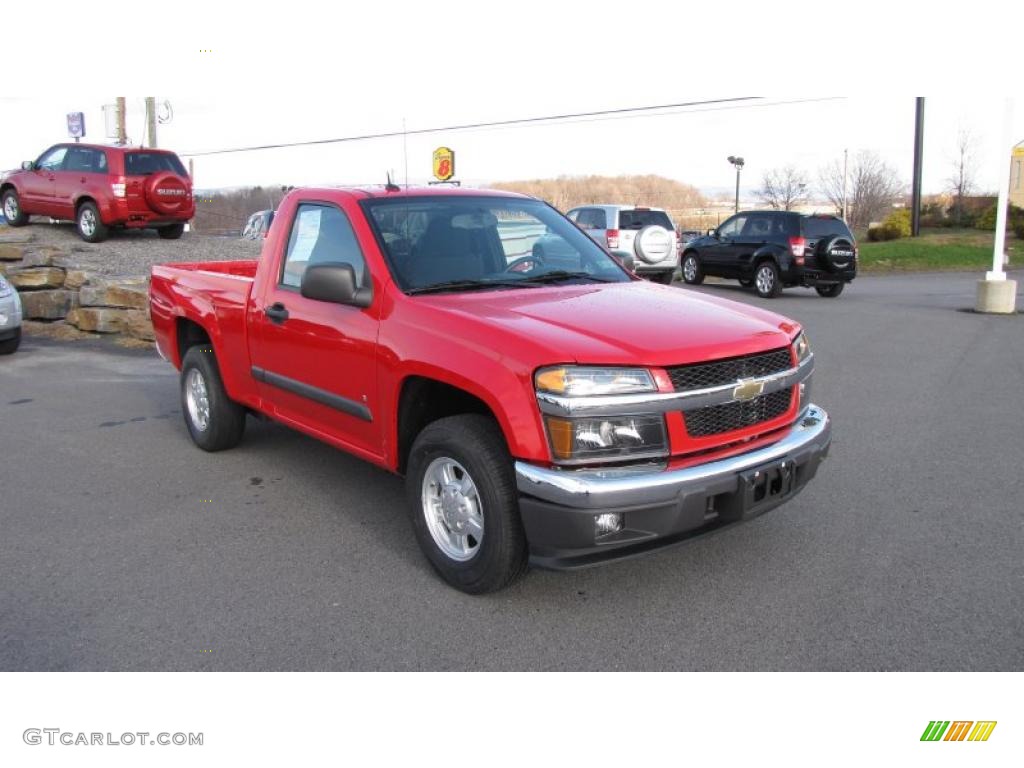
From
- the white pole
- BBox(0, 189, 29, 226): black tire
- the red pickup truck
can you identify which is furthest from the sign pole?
BBox(0, 189, 29, 226): black tire

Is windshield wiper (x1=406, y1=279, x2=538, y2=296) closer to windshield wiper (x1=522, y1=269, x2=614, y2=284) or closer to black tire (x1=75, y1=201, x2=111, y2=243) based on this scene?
windshield wiper (x1=522, y1=269, x2=614, y2=284)

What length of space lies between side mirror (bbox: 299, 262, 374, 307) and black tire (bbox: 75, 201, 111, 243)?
12507mm

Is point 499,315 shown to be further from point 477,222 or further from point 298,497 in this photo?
point 298,497

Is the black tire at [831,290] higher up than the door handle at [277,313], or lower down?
lower down

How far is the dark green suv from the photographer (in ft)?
59.6

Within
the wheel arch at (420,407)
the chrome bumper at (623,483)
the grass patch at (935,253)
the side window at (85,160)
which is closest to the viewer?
the chrome bumper at (623,483)

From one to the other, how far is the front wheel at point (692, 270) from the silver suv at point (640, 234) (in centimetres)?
137

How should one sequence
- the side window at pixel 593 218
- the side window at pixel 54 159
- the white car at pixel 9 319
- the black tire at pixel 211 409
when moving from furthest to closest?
1. the side window at pixel 593 218
2. the side window at pixel 54 159
3. the white car at pixel 9 319
4. the black tire at pixel 211 409

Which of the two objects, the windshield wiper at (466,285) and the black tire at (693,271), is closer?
the windshield wiper at (466,285)

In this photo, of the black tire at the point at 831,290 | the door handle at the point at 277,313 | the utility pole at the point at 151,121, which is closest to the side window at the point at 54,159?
the utility pole at the point at 151,121

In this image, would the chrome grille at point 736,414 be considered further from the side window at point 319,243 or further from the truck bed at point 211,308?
the truck bed at point 211,308

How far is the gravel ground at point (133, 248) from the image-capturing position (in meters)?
Result: 14.1
